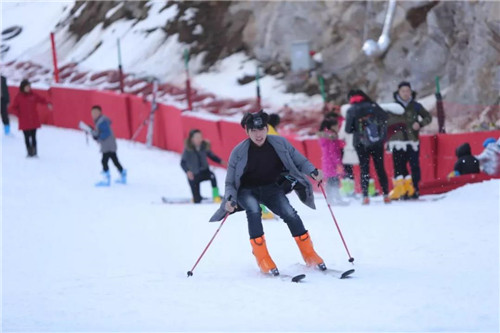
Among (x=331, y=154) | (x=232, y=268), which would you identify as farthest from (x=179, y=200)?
(x=232, y=268)

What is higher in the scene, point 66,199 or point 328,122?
point 328,122

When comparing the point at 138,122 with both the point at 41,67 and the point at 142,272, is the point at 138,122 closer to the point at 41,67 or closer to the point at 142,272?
the point at 41,67

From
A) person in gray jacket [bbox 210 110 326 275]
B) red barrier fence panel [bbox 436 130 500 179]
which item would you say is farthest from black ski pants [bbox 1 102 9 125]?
person in gray jacket [bbox 210 110 326 275]

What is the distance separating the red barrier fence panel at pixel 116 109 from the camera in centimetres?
2172

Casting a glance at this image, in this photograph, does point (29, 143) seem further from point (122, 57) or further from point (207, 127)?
point (122, 57)

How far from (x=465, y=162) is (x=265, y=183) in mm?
5034

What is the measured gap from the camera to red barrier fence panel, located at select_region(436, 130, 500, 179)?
13.5 metres

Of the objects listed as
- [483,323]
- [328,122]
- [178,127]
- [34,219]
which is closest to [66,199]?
[34,219]

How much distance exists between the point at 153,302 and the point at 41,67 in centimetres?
2307

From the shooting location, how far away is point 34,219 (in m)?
12.8

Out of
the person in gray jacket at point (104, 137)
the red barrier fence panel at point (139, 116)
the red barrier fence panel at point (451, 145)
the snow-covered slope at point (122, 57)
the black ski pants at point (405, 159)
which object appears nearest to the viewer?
the black ski pants at point (405, 159)

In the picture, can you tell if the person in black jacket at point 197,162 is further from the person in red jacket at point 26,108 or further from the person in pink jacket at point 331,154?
the person in red jacket at point 26,108

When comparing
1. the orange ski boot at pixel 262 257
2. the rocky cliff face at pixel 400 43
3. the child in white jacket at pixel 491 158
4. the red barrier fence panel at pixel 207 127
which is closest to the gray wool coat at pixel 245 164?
the orange ski boot at pixel 262 257

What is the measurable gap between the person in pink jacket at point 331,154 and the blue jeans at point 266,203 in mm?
4541
